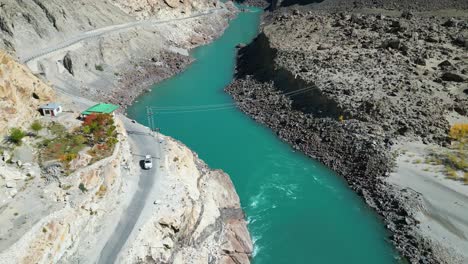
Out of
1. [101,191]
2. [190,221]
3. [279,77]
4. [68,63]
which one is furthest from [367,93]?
[68,63]

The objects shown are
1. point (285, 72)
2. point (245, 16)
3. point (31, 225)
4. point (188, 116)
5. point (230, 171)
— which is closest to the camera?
point (31, 225)

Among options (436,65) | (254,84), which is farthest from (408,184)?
(254,84)

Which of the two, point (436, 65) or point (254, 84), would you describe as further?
point (254, 84)

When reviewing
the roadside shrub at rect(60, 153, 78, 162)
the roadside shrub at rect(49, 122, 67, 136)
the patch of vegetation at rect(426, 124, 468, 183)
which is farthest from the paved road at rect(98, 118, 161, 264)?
the patch of vegetation at rect(426, 124, 468, 183)

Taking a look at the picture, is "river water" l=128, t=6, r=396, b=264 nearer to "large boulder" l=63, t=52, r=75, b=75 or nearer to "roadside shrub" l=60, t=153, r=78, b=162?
"large boulder" l=63, t=52, r=75, b=75

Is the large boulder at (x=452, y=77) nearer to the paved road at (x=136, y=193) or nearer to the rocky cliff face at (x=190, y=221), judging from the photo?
the rocky cliff face at (x=190, y=221)

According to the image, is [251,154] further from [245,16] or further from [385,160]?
[245,16]

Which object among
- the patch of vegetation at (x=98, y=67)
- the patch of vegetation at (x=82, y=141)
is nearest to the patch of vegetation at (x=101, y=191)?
the patch of vegetation at (x=82, y=141)
